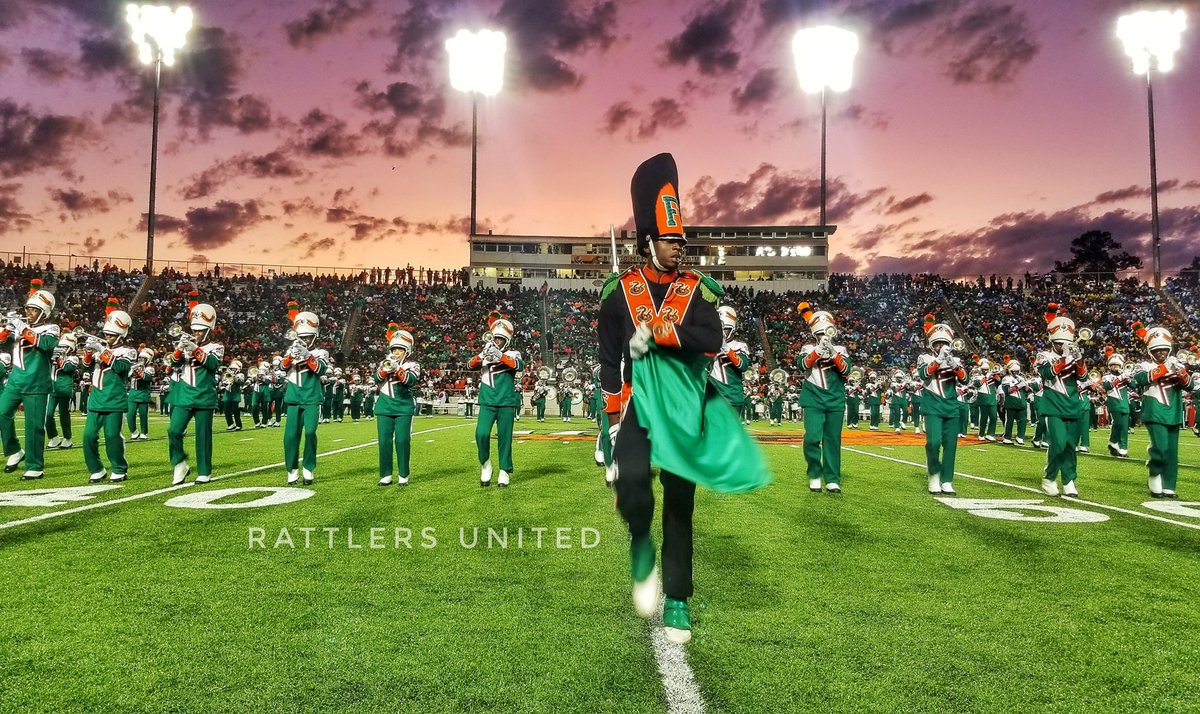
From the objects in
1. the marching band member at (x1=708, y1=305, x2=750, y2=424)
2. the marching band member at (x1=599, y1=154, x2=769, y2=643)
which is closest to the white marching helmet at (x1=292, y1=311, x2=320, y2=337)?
the marching band member at (x1=708, y1=305, x2=750, y2=424)

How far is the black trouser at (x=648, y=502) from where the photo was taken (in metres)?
3.56

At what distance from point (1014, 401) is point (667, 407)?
741 inches

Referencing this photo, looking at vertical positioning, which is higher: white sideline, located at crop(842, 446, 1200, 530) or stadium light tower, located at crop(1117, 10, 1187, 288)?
stadium light tower, located at crop(1117, 10, 1187, 288)

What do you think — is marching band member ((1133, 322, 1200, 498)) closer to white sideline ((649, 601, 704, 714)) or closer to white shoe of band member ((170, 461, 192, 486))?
white sideline ((649, 601, 704, 714))

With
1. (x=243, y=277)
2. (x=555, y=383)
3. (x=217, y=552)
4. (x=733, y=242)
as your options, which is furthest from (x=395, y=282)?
(x=217, y=552)

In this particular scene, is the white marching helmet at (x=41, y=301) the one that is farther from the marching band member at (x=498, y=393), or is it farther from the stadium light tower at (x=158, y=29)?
the stadium light tower at (x=158, y=29)

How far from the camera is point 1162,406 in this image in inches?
341

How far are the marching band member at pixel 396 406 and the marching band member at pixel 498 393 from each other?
893 millimetres

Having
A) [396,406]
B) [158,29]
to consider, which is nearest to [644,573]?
[396,406]

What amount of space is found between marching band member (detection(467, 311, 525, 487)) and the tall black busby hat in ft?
17.6

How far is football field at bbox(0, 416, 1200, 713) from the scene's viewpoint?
2920 mm

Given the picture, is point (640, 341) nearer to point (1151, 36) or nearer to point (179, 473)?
point (179, 473)

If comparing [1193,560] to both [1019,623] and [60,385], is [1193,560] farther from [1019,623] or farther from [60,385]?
[60,385]

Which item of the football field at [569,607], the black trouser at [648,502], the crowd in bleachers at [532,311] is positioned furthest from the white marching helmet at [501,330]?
the crowd in bleachers at [532,311]
